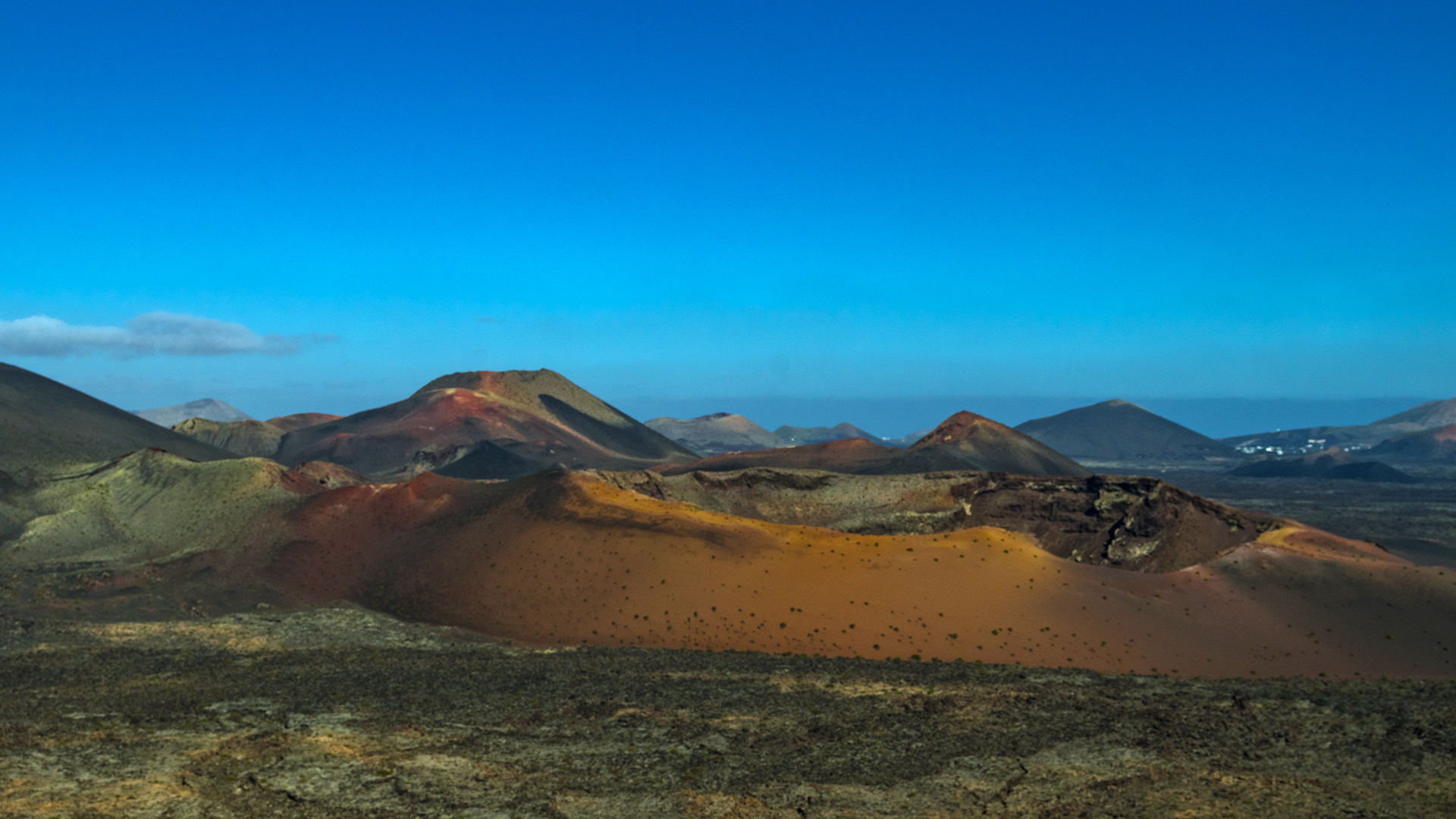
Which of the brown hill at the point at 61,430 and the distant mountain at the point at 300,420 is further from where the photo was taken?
the distant mountain at the point at 300,420

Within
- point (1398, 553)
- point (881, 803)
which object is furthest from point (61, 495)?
point (1398, 553)

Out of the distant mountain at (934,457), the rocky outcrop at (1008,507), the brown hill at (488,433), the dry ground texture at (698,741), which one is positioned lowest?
the dry ground texture at (698,741)

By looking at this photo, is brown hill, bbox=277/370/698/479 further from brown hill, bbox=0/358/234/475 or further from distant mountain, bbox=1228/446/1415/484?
distant mountain, bbox=1228/446/1415/484

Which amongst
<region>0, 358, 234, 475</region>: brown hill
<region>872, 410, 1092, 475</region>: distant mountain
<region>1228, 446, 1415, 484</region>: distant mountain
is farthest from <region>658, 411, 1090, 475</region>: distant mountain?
<region>1228, 446, 1415, 484</region>: distant mountain

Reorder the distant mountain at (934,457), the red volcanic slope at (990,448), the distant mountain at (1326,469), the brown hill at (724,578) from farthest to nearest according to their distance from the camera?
the distant mountain at (1326,469), the red volcanic slope at (990,448), the distant mountain at (934,457), the brown hill at (724,578)

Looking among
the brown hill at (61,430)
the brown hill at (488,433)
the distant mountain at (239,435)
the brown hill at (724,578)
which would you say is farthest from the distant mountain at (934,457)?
the distant mountain at (239,435)

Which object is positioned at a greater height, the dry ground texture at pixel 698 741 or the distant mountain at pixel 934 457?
the distant mountain at pixel 934 457

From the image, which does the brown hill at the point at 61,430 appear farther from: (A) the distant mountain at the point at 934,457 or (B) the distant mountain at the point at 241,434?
(B) the distant mountain at the point at 241,434
